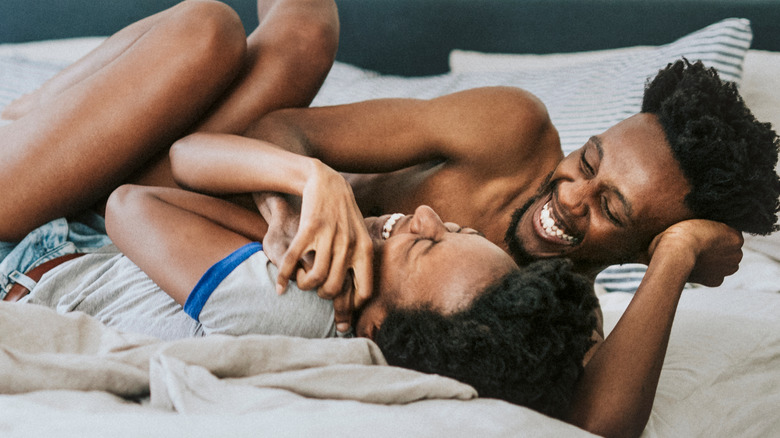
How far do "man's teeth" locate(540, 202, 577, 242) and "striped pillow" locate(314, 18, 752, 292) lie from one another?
1.23 feet

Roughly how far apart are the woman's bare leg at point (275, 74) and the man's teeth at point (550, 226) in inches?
21.4

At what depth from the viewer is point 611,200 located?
1029 millimetres

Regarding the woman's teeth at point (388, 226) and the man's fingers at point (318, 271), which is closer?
the man's fingers at point (318, 271)

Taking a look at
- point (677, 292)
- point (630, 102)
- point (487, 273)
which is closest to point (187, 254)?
point (487, 273)

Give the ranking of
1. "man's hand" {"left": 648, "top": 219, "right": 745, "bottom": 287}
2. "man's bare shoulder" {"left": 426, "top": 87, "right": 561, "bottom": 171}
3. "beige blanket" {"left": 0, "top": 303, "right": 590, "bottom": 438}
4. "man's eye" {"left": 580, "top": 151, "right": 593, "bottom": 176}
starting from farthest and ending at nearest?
"man's bare shoulder" {"left": 426, "top": 87, "right": 561, "bottom": 171} → "man's eye" {"left": 580, "top": 151, "right": 593, "bottom": 176} → "man's hand" {"left": 648, "top": 219, "right": 745, "bottom": 287} → "beige blanket" {"left": 0, "top": 303, "right": 590, "bottom": 438}

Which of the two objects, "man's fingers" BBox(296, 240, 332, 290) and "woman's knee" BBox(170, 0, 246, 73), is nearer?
"man's fingers" BBox(296, 240, 332, 290)

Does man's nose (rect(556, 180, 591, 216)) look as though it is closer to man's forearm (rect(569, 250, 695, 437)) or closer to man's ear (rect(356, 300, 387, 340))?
man's forearm (rect(569, 250, 695, 437))

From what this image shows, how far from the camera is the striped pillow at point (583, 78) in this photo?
1.53 metres

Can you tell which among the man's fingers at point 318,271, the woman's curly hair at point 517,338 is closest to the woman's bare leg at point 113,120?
the man's fingers at point 318,271

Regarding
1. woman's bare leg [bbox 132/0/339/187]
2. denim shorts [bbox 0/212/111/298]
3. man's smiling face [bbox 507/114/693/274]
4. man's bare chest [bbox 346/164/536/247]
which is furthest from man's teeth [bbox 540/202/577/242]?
denim shorts [bbox 0/212/111/298]

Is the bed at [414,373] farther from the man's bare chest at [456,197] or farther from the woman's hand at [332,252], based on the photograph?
the man's bare chest at [456,197]

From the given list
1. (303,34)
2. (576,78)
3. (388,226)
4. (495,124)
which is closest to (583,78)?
(576,78)

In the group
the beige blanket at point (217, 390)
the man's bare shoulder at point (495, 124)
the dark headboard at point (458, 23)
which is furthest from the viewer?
the dark headboard at point (458, 23)

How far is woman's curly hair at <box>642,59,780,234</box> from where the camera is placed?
99cm
